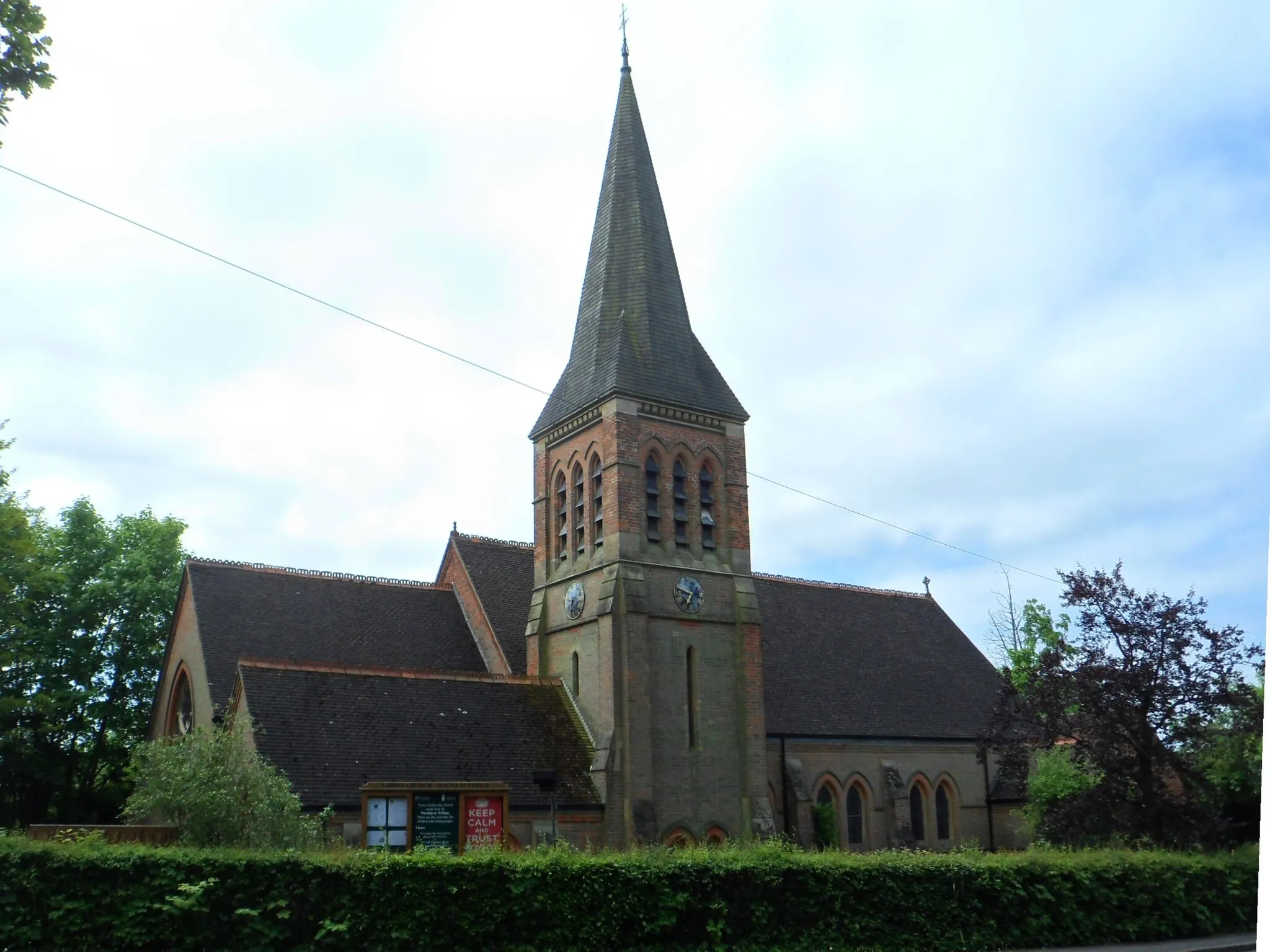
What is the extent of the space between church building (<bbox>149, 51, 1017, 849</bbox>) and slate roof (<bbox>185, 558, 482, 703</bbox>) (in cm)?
8

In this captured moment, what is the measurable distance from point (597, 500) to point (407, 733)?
847 centimetres

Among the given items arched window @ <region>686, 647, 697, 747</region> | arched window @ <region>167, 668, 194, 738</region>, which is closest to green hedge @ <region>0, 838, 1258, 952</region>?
arched window @ <region>686, 647, 697, 747</region>

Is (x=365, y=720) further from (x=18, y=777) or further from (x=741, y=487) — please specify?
(x=18, y=777)

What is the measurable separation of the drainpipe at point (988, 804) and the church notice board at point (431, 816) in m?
22.1

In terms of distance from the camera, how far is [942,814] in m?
38.5

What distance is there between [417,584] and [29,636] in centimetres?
1373

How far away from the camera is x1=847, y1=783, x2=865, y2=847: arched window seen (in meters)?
35.8

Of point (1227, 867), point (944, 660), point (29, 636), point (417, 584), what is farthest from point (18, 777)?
point (1227, 867)

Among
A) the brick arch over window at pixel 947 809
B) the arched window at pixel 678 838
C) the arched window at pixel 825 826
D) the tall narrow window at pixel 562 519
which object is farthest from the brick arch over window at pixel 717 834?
the brick arch over window at pixel 947 809

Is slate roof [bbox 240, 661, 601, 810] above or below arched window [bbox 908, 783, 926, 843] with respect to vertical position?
above

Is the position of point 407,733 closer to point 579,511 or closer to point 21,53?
point 579,511

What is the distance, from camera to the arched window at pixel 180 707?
31.4 m

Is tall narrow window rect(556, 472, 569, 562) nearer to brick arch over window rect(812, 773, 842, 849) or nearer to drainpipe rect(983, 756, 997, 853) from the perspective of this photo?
brick arch over window rect(812, 773, 842, 849)

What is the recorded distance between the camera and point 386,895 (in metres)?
16.0
